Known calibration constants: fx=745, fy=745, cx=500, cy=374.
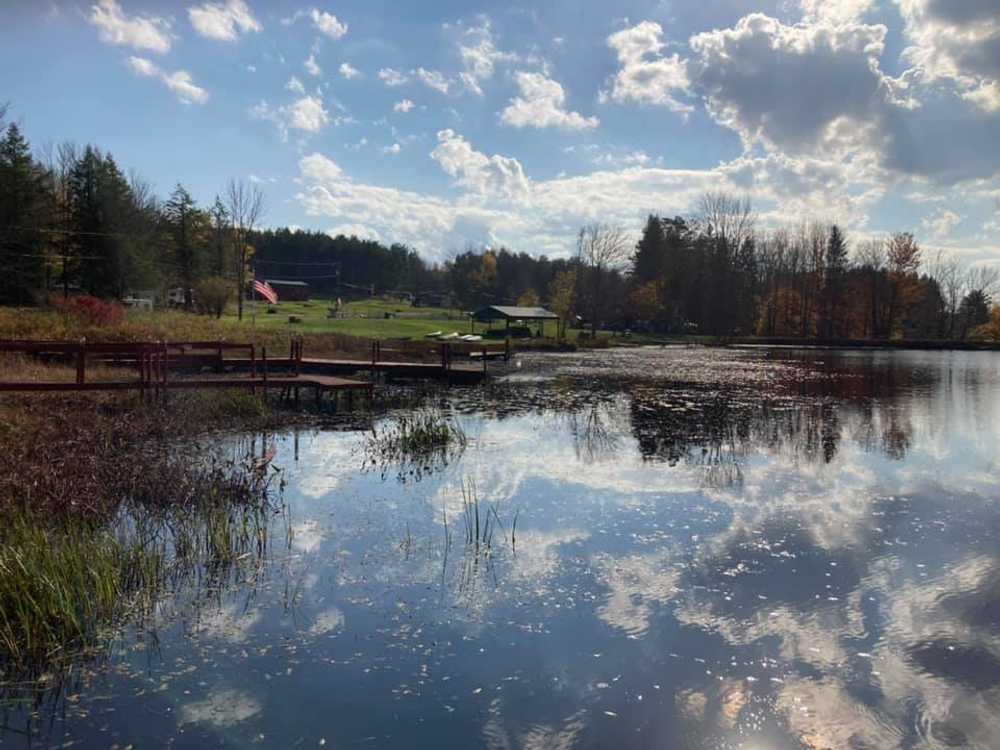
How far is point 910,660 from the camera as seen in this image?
18.5ft

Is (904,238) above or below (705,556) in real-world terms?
above

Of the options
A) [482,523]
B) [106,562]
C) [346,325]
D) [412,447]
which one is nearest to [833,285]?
[346,325]

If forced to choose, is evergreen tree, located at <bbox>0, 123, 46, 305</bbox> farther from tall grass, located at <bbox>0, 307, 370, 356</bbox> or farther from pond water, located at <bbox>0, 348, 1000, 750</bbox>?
pond water, located at <bbox>0, 348, 1000, 750</bbox>

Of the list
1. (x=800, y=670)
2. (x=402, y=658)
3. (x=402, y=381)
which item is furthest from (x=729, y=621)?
(x=402, y=381)

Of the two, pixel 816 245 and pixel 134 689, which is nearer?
pixel 134 689

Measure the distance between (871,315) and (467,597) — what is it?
266 ft

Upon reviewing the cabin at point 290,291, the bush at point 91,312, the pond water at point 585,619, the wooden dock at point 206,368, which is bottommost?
the pond water at point 585,619

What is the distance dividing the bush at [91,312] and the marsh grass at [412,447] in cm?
1761

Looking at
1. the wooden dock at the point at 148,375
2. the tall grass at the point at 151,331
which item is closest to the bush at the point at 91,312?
the tall grass at the point at 151,331

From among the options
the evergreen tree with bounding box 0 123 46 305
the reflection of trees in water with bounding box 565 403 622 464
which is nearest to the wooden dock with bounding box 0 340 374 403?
the reflection of trees in water with bounding box 565 403 622 464

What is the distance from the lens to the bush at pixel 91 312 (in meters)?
27.7

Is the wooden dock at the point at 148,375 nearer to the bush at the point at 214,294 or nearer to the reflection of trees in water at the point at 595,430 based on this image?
the reflection of trees in water at the point at 595,430

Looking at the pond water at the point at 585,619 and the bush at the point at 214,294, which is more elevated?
the bush at the point at 214,294

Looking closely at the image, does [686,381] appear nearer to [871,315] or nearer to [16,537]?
[16,537]
